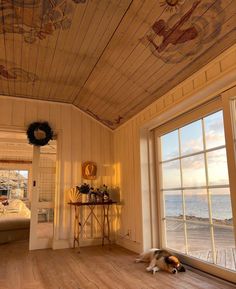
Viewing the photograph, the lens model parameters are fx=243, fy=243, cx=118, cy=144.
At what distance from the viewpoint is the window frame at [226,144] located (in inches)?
92.7

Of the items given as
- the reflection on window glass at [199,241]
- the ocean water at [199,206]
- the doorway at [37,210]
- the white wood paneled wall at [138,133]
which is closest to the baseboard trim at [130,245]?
the white wood paneled wall at [138,133]

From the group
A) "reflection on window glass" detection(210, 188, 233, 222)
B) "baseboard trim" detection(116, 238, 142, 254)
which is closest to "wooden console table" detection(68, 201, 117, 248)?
"baseboard trim" detection(116, 238, 142, 254)

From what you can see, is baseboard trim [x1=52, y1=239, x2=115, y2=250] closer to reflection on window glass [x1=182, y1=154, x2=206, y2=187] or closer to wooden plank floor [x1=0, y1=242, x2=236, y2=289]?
wooden plank floor [x1=0, y1=242, x2=236, y2=289]

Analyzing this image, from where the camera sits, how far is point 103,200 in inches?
168

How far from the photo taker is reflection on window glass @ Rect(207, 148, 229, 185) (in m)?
2.54

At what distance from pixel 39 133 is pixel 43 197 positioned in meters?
1.12

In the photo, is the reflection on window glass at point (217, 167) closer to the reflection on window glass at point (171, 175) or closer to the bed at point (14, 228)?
the reflection on window glass at point (171, 175)

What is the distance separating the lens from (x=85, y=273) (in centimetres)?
278

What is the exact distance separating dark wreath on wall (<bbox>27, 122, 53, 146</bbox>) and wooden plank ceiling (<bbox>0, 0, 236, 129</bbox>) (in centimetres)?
67

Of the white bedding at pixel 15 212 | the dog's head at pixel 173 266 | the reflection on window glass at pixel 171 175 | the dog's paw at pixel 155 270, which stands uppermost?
the reflection on window glass at pixel 171 175

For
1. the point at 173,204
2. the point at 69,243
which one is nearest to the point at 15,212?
the point at 69,243

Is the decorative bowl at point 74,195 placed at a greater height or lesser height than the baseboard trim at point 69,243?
greater

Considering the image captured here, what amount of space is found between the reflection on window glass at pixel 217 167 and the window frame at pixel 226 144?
0.16 m

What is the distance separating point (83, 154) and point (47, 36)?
7.61 feet
